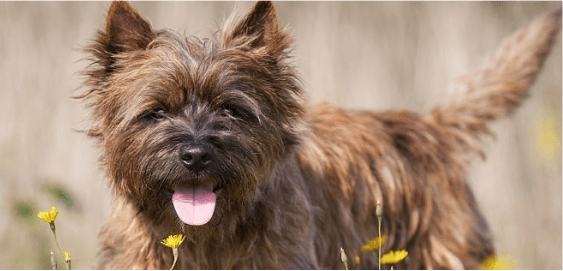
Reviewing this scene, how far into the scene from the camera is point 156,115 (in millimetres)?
3668

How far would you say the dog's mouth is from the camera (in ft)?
11.7

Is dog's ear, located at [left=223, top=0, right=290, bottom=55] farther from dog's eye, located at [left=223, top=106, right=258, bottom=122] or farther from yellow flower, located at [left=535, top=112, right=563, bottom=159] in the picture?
yellow flower, located at [left=535, top=112, right=563, bottom=159]

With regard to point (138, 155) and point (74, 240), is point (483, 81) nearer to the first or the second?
point (138, 155)

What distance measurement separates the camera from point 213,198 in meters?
3.57

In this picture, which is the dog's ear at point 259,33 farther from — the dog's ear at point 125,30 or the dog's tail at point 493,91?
the dog's tail at point 493,91

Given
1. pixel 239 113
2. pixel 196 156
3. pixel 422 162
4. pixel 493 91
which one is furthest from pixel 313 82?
pixel 196 156

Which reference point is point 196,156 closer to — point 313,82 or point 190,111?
point 190,111

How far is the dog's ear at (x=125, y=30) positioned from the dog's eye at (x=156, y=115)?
435mm

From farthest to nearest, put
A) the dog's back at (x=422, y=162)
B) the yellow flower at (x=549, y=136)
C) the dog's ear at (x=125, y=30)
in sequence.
Result: 1. the yellow flower at (x=549, y=136)
2. the dog's back at (x=422, y=162)
3. the dog's ear at (x=125, y=30)

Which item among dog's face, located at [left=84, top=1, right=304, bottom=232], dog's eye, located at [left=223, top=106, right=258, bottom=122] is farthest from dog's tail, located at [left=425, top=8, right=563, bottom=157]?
dog's eye, located at [left=223, top=106, right=258, bottom=122]

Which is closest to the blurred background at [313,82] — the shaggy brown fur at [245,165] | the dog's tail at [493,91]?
the dog's tail at [493,91]

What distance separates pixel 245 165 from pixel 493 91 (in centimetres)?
244

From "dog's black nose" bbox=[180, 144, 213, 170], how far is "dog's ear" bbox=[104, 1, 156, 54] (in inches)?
32.2

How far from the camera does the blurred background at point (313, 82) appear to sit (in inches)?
199
